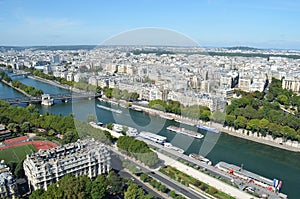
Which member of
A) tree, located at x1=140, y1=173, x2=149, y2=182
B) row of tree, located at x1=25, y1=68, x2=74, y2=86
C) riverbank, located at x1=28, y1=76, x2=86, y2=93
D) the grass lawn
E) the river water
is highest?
row of tree, located at x1=25, y1=68, x2=74, y2=86

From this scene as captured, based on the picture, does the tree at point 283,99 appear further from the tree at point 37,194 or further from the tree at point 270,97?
the tree at point 37,194

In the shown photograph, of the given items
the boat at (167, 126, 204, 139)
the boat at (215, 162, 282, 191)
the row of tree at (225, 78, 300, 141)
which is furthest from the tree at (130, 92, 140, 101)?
the boat at (215, 162, 282, 191)

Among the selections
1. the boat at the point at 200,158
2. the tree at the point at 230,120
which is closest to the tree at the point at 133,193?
the boat at the point at 200,158

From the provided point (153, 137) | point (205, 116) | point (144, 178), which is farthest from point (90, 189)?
point (205, 116)

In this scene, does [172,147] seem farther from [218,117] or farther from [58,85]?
[58,85]

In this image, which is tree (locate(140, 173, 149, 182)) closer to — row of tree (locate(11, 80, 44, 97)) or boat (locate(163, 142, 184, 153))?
boat (locate(163, 142, 184, 153))

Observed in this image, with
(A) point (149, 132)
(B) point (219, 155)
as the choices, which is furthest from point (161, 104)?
(B) point (219, 155)
